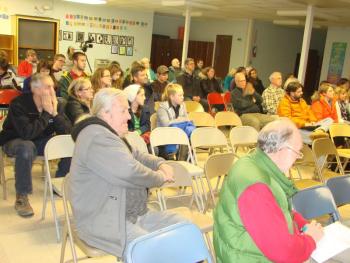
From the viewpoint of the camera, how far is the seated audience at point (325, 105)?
236 inches

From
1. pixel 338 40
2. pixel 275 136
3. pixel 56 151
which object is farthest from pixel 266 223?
pixel 338 40

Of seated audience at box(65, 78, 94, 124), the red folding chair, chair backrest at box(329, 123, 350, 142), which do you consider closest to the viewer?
seated audience at box(65, 78, 94, 124)

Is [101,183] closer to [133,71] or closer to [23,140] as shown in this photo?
[23,140]

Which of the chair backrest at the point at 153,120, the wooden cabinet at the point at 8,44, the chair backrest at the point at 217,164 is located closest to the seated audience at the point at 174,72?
the chair backrest at the point at 153,120

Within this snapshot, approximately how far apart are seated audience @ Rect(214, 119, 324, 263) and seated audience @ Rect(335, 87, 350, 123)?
184 inches

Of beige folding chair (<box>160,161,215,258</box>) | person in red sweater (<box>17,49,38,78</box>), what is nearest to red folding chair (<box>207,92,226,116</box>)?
person in red sweater (<box>17,49,38,78</box>)

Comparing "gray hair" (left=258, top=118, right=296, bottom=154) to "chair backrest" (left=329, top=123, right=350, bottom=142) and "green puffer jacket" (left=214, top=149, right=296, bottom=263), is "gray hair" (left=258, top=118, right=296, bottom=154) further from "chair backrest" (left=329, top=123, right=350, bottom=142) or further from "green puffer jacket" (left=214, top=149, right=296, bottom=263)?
"chair backrest" (left=329, top=123, right=350, bottom=142)

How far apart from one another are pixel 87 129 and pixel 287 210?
3.74 ft

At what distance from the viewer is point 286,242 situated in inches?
66.6

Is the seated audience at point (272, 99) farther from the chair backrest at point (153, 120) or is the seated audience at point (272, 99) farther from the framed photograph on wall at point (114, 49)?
the framed photograph on wall at point (114, 49)

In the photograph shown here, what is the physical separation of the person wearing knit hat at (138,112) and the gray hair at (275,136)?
253 centimetres

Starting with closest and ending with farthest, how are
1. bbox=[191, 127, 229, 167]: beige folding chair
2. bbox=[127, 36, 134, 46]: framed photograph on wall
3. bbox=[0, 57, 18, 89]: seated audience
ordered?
bbox=[191, 127, 229, 167]: beige folding chair → bbox=[0, 57, 18, 89]: seated audience → bbox=[127, 36, 134, 46]: framed photograph on wall

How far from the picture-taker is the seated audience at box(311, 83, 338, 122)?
236 inches

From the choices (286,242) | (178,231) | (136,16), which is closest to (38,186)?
(178,231)
